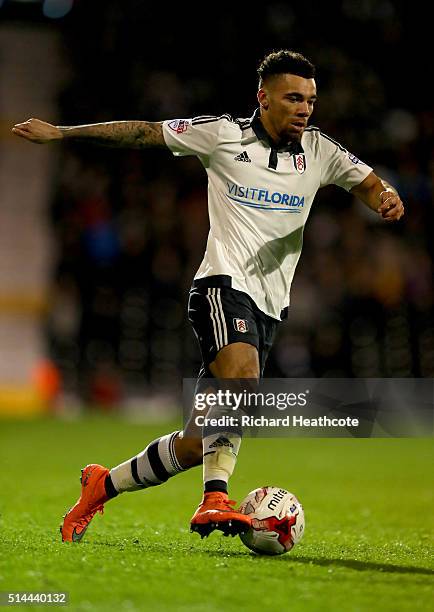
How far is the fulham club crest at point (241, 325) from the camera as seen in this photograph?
519cm

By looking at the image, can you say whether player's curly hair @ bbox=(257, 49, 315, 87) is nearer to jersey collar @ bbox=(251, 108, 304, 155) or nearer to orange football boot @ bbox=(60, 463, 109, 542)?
jersey collar @ bbox=(251, 108, 304, 155)

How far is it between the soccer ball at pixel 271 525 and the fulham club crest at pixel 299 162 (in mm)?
1598

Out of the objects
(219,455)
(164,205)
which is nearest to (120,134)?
(219,455)

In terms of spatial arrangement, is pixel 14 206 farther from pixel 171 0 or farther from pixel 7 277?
pixel 171 0

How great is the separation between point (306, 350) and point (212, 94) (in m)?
4.47

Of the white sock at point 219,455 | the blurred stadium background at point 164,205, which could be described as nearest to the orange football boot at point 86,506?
the white sock at point 219,455

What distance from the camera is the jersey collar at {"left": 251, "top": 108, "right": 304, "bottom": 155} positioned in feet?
18.0

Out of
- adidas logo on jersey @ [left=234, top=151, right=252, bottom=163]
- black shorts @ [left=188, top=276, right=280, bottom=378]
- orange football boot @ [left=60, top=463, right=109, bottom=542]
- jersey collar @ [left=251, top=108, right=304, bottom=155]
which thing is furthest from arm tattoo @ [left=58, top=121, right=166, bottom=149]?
orange football boot @ [left=60, top=463, right=109, bottom=542]

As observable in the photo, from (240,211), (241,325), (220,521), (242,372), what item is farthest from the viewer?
(240,211)

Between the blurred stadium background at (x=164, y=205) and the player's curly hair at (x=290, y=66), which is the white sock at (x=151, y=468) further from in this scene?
the blurred stadium background at (x=164, y=205)

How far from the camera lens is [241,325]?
17.1ft

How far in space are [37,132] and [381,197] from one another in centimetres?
170

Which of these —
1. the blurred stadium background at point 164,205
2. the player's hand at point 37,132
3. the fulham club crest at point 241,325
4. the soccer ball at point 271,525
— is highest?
the blurred stadium background at point 164,205

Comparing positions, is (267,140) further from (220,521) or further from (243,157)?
(220,521)
